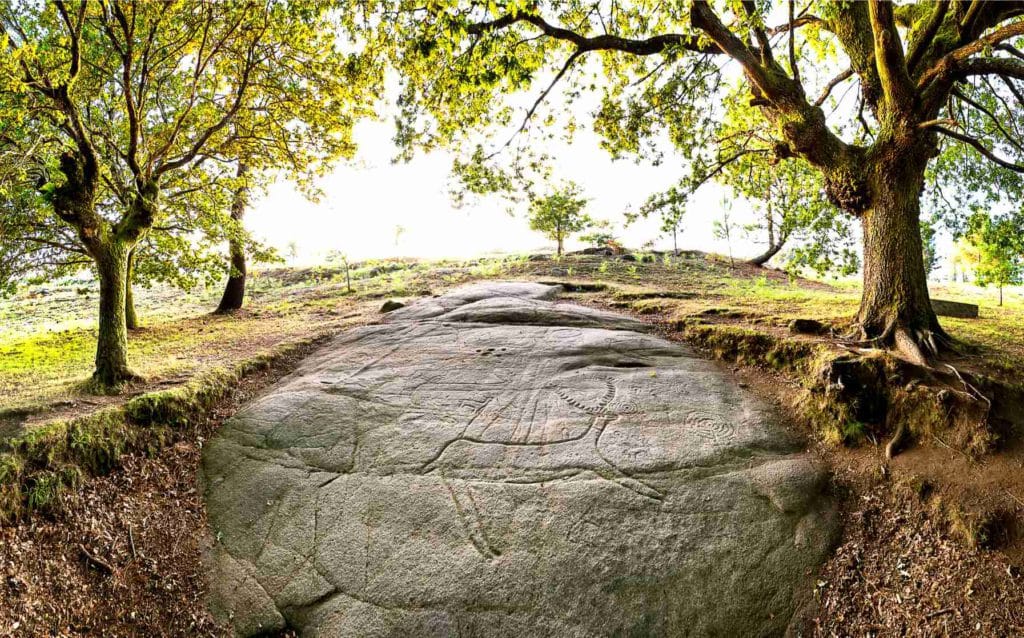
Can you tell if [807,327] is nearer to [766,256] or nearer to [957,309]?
[957,309]

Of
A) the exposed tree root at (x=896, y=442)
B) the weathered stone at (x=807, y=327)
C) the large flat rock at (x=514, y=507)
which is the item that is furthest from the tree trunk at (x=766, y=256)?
the exposed tree root at (x=896, y=442)

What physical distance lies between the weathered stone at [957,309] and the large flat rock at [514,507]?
6735mm

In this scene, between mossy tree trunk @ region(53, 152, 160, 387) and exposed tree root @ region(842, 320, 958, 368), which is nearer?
exposed tree root @ region(842, 320, 958, 368)

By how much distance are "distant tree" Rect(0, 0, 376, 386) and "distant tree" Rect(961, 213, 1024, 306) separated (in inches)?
457

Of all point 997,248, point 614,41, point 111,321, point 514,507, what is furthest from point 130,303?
point 997,248

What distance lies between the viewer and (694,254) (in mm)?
27078

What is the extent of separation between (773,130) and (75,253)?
612 inches

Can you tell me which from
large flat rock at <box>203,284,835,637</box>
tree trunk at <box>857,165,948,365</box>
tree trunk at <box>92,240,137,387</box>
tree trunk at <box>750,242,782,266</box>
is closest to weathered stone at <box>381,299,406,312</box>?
large flat rock at <box>203,284,835,637</box>

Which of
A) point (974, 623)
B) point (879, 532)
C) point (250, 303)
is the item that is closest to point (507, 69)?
point (879, 532)

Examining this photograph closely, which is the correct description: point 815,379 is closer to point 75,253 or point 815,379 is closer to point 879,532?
point 879,532

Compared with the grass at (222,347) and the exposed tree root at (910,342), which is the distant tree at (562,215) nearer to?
the grass at (222,347)

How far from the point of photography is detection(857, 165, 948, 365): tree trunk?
7.17 meters

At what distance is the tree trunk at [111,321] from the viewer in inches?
297

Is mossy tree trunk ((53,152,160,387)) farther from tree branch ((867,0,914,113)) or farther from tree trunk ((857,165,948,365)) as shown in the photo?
tree trunk ((857,165,948,365))
